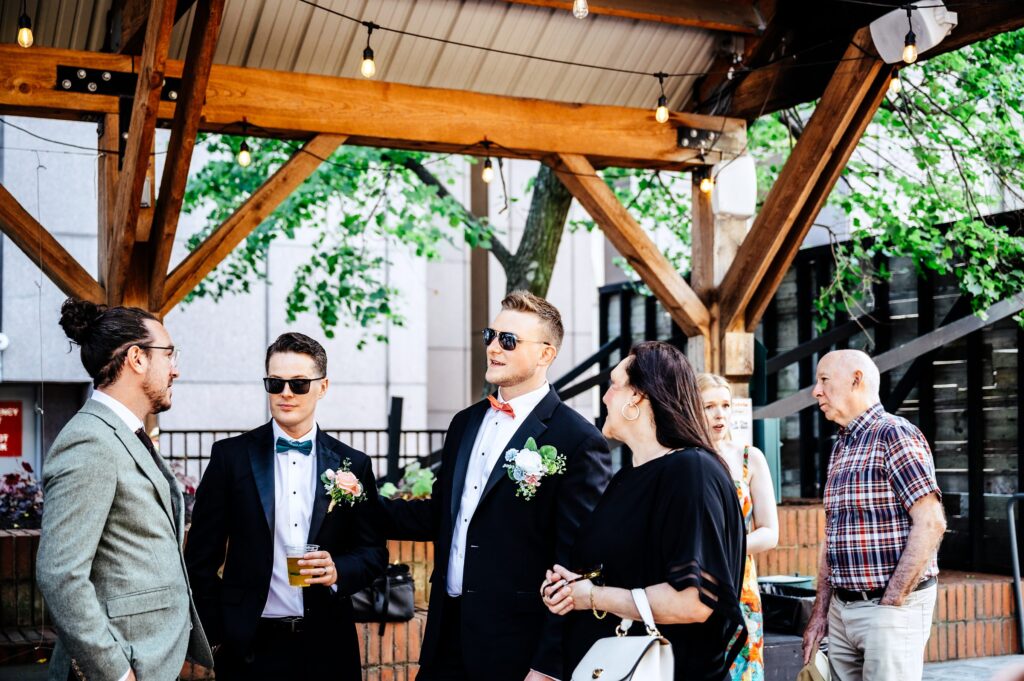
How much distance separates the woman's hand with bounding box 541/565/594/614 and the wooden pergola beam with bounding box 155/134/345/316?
3965mm

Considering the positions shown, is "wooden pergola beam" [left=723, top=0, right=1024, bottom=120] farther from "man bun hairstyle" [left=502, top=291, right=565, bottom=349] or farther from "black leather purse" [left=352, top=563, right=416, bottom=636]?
"black leather purse" [left=352, top=563, right=416, bottom=636]

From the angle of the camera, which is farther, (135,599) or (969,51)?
(969,51)

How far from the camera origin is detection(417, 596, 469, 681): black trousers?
3834 millimetres

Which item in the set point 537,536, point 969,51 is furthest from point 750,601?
point 969,51

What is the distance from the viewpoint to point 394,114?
7383mm

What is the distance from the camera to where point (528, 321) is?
3.92 m

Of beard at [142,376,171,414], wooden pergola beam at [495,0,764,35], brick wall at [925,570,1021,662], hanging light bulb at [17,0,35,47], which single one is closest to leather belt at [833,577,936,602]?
beard at [142,376,171,414]

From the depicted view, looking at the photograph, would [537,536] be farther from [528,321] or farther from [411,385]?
[411,385]

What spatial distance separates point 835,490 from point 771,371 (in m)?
5.26

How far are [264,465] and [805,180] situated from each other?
4.69 metres

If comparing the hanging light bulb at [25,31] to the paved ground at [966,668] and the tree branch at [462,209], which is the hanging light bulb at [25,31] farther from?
the tree branch at [462,209]

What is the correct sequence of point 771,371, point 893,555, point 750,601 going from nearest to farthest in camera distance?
point 893,555, point 750,601, point 771,371

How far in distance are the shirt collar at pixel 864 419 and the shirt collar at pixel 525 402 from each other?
3.75 feet

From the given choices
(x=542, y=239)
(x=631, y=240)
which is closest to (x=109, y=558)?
(x=631, y=240)
